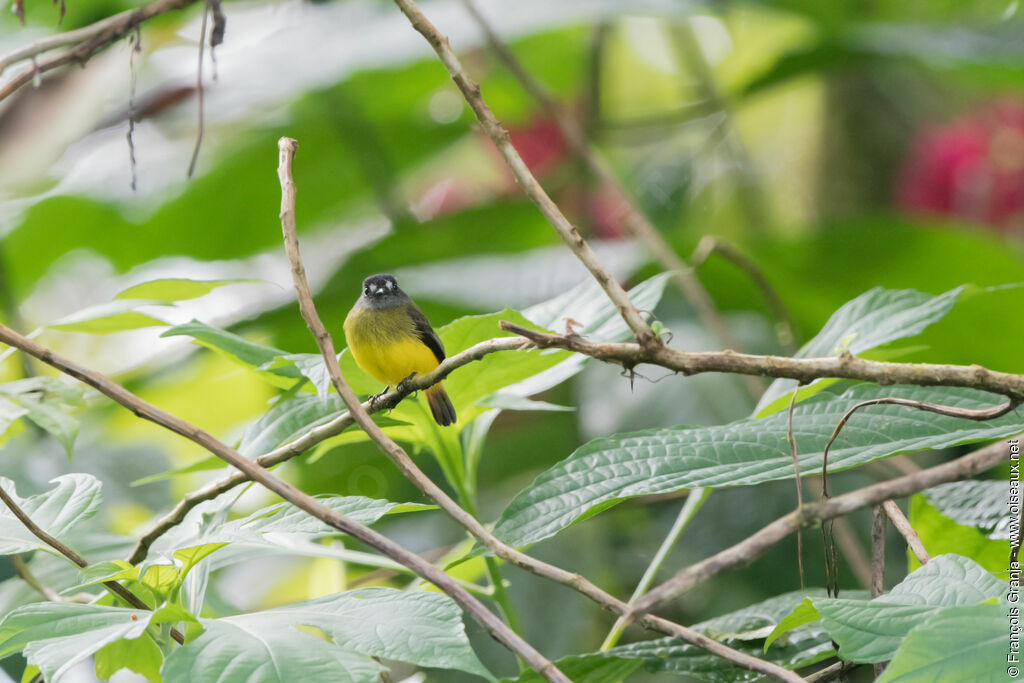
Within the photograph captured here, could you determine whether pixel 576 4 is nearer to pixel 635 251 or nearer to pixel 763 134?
pixel 635 251

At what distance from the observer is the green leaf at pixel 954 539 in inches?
30.2

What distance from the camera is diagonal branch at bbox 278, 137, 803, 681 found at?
1.72 ft

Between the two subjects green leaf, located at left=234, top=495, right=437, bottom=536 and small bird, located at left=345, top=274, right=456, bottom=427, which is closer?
green leaf, located at left=234, top=495, right=437, bottom=536

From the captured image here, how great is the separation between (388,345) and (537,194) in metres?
0.72

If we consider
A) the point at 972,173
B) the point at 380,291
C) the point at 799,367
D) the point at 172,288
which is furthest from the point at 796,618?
the point at 972,173

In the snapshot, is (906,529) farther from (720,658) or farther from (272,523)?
(272,523)

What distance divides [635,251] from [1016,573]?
1041mm

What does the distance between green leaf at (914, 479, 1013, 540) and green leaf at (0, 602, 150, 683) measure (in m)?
0.64

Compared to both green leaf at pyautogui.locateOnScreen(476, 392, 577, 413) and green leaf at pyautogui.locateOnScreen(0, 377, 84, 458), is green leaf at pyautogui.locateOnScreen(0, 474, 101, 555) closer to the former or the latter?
green leaf at pyautogui.locateOnScreen(0, 377, 84, 458)

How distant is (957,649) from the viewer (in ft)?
1.50

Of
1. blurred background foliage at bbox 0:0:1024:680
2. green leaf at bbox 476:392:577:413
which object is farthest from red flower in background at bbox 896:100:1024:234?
green leaf at bbox 476:392:577:413

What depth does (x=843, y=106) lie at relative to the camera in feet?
7.20

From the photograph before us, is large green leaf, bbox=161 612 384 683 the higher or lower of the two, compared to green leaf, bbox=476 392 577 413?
lower

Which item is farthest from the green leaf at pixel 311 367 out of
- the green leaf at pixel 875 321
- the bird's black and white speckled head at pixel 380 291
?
the bird's black and white speckled head at pixel 380 291
